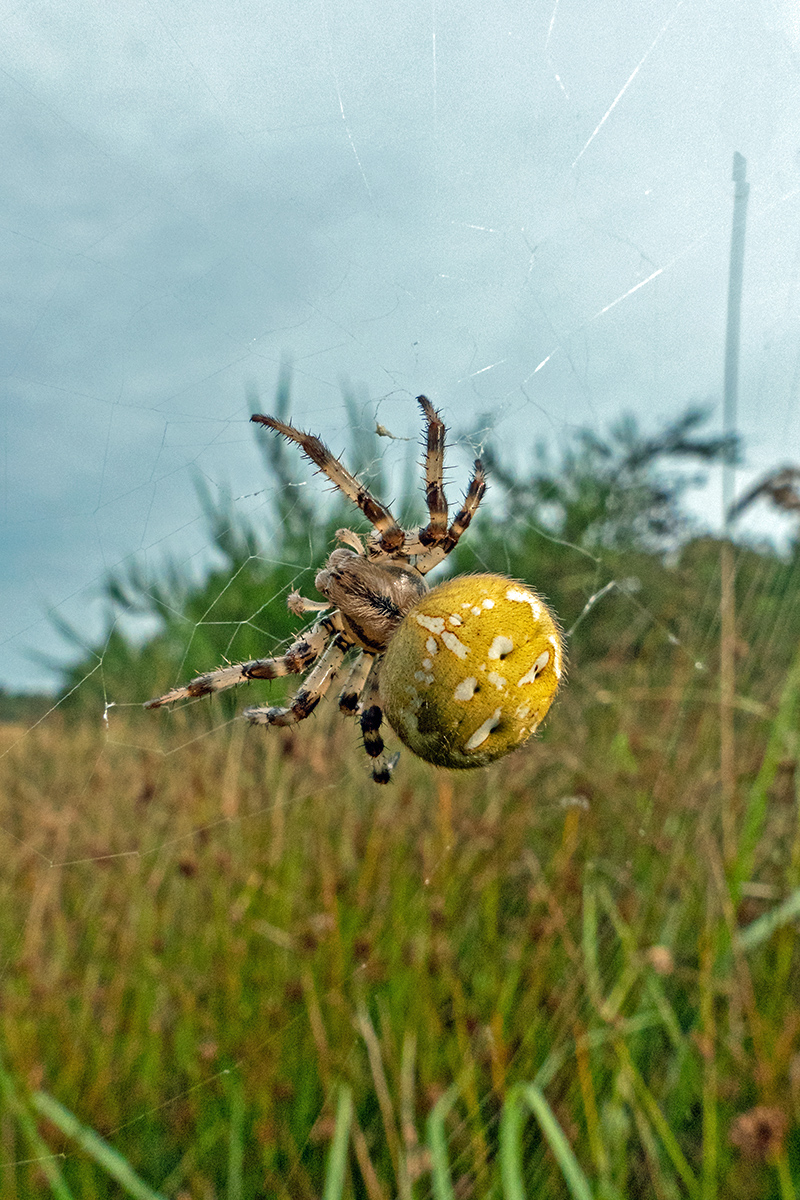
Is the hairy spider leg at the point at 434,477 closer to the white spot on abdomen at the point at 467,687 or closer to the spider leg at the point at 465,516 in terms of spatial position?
the spider leg at the point at 465,516

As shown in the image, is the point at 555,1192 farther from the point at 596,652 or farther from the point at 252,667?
the point at 596,652

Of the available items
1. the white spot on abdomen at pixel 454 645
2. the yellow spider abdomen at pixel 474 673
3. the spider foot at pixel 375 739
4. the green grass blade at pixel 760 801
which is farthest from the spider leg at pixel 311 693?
the green grass blade at pixel 760 801

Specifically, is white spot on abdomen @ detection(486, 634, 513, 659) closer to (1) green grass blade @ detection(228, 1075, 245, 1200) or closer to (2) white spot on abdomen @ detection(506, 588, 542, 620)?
(2) white spot on abdomen @ detection(506, 588, 542, 620)

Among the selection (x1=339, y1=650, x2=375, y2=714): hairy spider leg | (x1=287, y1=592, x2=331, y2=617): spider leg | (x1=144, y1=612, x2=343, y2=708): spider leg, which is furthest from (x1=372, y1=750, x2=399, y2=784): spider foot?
(x1=287, y1=592, x2=331, y2=617): spider leg

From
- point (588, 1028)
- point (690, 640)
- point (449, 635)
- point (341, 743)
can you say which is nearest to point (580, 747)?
point (690, 640)

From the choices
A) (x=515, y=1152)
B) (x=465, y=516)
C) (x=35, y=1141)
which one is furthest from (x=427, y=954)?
(x=465, y=516)
